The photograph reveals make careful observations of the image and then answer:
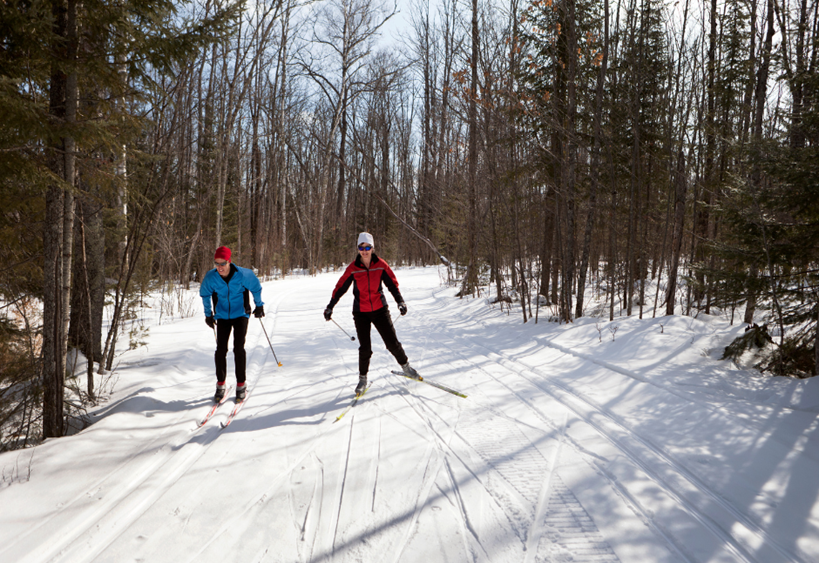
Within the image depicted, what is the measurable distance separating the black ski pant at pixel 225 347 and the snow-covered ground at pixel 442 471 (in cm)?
44

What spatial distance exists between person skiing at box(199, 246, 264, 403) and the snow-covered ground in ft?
1.44

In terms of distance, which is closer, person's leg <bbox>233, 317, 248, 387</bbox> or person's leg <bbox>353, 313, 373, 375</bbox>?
person's leg <bbox>233, 317, 248, 387</bbox>

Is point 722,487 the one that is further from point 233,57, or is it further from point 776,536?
point 233,57

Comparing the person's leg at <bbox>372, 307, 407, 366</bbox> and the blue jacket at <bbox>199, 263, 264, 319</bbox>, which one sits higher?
the blue jacket at <bbox>199, 263, 264, 319</bbox>

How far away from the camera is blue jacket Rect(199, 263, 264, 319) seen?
213 inches

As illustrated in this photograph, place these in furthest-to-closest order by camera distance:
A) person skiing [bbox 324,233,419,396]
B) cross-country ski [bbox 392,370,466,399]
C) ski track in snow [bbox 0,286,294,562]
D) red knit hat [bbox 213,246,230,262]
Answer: person skiing [bbox 324,233,419,396]
cross-country ski [bbox 392,370,466,399]
red knit hat [bbox 213,246,230,262]
ski track in snow [bbox 0,286,294,562]

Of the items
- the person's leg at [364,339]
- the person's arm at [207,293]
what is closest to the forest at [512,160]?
the person's arm at [207,293]

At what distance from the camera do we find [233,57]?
17016 millimetres

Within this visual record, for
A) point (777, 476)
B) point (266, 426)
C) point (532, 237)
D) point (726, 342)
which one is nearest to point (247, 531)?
point (266, 426)

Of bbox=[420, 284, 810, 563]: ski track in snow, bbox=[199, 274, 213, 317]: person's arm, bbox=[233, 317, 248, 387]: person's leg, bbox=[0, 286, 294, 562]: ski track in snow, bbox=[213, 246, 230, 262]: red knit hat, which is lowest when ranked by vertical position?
bbox=[0, 286, 294, 562]: ski track in snow

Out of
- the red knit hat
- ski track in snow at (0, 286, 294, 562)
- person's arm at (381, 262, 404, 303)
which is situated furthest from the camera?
person's arm at (381, 262, 404, 303)

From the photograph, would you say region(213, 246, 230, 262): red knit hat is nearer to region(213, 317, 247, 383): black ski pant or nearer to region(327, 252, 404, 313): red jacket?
region(213, 317, 247, 383): black ski pant

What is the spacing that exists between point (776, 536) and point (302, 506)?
10.3 ft

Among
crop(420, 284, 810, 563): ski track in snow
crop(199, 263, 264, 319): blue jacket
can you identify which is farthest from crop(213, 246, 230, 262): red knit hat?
crop(420, 284, 810, 563): ski track in snow
